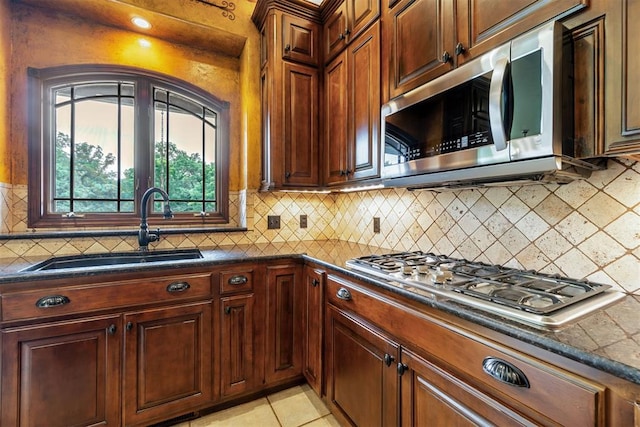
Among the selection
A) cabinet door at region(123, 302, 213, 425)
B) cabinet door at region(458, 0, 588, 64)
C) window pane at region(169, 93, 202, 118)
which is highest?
window pane at region(169, 93, 202, 118)

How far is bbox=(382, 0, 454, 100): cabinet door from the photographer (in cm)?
131

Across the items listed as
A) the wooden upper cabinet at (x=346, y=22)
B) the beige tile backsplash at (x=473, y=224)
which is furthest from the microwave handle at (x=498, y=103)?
the wooden upper cabinet at (x=346, y=22)

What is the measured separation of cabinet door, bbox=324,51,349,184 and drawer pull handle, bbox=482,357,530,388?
1372mm

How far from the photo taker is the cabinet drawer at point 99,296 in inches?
51.0

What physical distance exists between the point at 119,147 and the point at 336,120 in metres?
1.62

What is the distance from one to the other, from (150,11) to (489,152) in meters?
2.29

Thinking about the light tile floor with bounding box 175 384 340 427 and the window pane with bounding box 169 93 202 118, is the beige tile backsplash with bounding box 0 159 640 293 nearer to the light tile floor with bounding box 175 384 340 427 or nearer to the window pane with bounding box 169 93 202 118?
the window pane with bounding box 169 93 202 118

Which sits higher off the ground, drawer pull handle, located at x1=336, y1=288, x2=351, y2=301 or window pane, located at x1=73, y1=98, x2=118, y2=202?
window pane, located at x1=73, y1=98, x2=118, y2=202

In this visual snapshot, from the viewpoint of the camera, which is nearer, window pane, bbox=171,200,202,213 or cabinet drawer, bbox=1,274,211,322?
cabinet drawer, bbox=1,274,211,322

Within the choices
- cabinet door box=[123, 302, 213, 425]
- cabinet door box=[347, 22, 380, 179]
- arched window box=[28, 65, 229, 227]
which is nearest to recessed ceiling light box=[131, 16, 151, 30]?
arched window box=[28, 65, 229, 227]

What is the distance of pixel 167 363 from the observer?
1593mm

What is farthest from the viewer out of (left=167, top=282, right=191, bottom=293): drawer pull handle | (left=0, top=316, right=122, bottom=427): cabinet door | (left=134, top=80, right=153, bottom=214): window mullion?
(left=134, top=80, right=153, bottom=214): window mullion

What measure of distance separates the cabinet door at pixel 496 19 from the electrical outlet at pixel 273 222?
1672 millimetres

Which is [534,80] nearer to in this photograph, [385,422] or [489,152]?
[489,152]
